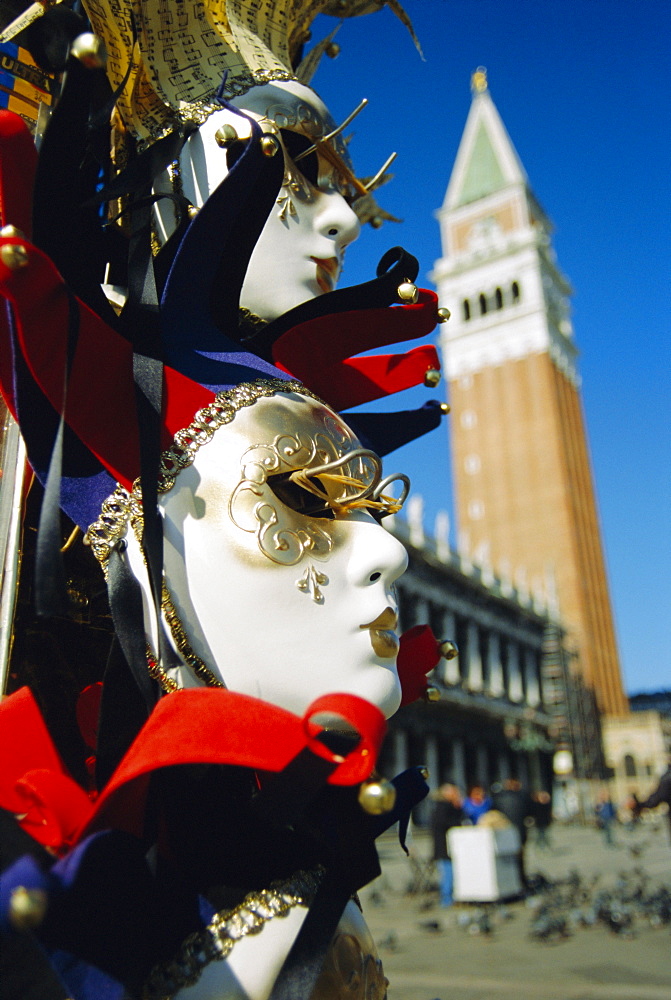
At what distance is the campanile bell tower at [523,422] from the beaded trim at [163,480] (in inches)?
1546

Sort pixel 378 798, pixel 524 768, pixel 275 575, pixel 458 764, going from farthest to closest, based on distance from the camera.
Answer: pixel 524 768, pixel 458 764, pixel 275 575, pixel 378 798

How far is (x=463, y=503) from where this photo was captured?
Result: 4506 centimetres

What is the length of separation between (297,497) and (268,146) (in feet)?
2.18

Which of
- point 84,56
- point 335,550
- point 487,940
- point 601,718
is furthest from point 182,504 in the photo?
point 601,718

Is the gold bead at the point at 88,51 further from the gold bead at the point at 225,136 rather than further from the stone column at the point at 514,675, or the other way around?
the stone column at the point at 514,675

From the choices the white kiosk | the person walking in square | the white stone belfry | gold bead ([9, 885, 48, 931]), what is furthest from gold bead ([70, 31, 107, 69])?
the white stone belfry

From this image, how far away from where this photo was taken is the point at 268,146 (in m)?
1.49

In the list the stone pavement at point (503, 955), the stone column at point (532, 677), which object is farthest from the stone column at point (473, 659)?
the stone pavement at point (503, 955)

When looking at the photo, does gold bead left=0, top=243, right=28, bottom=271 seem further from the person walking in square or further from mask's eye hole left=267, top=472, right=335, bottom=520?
the person walking in square

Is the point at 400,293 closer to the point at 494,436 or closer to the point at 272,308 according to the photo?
the point at 272,308

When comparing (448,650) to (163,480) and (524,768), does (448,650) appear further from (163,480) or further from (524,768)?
(524,768)

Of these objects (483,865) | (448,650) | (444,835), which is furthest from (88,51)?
(444,835)

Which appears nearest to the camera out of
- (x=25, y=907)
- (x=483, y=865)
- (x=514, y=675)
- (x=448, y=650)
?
(x=25, y=907)

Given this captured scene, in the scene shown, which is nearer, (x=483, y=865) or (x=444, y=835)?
(x=483, y=865)
